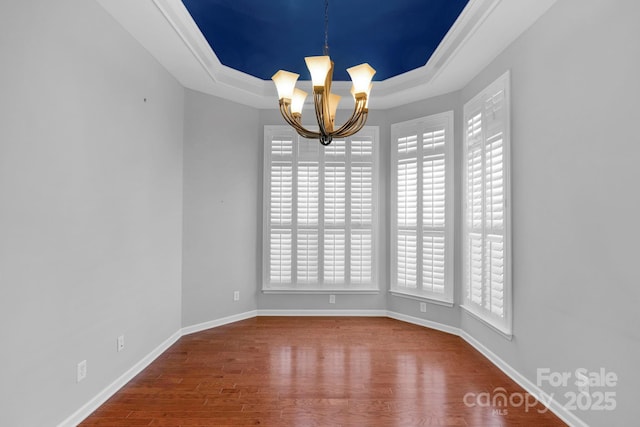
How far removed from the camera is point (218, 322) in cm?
426

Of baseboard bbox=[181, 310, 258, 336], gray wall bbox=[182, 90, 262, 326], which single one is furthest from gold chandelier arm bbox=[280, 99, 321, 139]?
baseboard bbox=[181, 310, 258, 336]

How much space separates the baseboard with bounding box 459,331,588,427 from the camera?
7.42 ft

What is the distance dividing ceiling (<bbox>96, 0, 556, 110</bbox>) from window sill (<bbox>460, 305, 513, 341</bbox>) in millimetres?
2472

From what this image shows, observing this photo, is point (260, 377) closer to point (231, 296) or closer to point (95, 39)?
point (231, 296)

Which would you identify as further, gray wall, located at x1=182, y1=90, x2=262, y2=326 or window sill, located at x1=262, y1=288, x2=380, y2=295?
window sill, located at x1=262, y1=288, x2=380, y2=295

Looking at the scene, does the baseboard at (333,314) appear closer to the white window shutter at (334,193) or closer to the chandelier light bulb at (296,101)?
the white window shutter at (334,193)

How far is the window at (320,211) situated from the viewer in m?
4.63

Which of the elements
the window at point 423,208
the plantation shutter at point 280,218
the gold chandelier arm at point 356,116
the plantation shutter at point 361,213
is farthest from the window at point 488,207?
the plantation shutter at point 280,218

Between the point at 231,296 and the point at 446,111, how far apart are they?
3.49 metres

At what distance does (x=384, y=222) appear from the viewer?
4.64 metres

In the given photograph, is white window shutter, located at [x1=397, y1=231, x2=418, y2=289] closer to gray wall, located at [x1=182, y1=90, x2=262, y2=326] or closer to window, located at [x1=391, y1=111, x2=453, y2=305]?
window, located at [x1=391, y1=111, x2=453, y2=305]

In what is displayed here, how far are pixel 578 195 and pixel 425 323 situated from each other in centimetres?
255

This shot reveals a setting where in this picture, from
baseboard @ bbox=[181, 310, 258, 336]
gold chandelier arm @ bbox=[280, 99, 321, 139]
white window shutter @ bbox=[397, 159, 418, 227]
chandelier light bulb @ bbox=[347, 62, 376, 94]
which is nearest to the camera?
chandelier light bulb @ bbox=[347, 62, 376, 94]

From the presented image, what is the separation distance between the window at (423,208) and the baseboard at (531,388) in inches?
29.4
